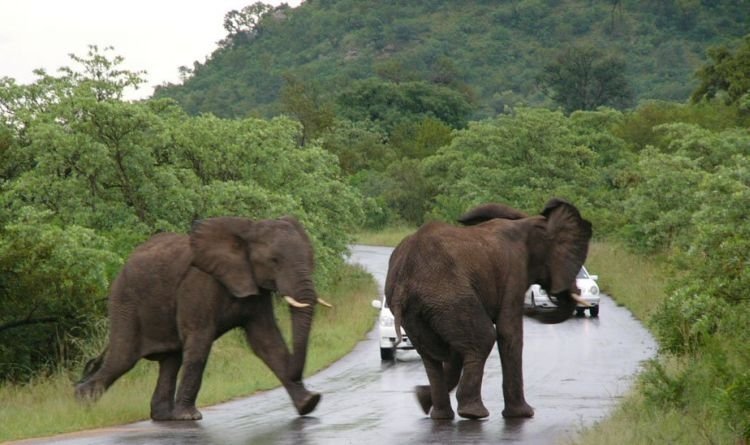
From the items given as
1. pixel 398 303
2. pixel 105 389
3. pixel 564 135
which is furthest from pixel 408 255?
pixel 564 135

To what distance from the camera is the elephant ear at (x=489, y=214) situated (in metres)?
18.7

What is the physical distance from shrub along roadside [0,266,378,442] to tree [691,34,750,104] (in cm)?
3292

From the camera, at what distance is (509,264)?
56.8ft

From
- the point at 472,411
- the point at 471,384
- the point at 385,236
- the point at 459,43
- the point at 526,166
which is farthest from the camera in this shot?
the point at 459,43

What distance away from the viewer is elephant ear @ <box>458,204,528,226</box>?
736 inches

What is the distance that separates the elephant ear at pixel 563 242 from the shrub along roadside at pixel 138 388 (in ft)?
12.1

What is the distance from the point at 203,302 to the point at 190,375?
88 centimetres

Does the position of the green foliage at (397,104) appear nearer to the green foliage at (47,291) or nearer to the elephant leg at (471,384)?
the green foliage at (47,291)

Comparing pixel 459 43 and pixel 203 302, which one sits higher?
pixel 459 43

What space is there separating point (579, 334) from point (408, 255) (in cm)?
1675

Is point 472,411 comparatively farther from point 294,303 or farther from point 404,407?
point 404,407

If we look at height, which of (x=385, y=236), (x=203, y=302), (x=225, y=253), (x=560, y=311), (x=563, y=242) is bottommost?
(x=385, y=236)

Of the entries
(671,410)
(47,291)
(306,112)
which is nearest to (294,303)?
(671,410)

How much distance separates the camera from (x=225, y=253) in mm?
17594
